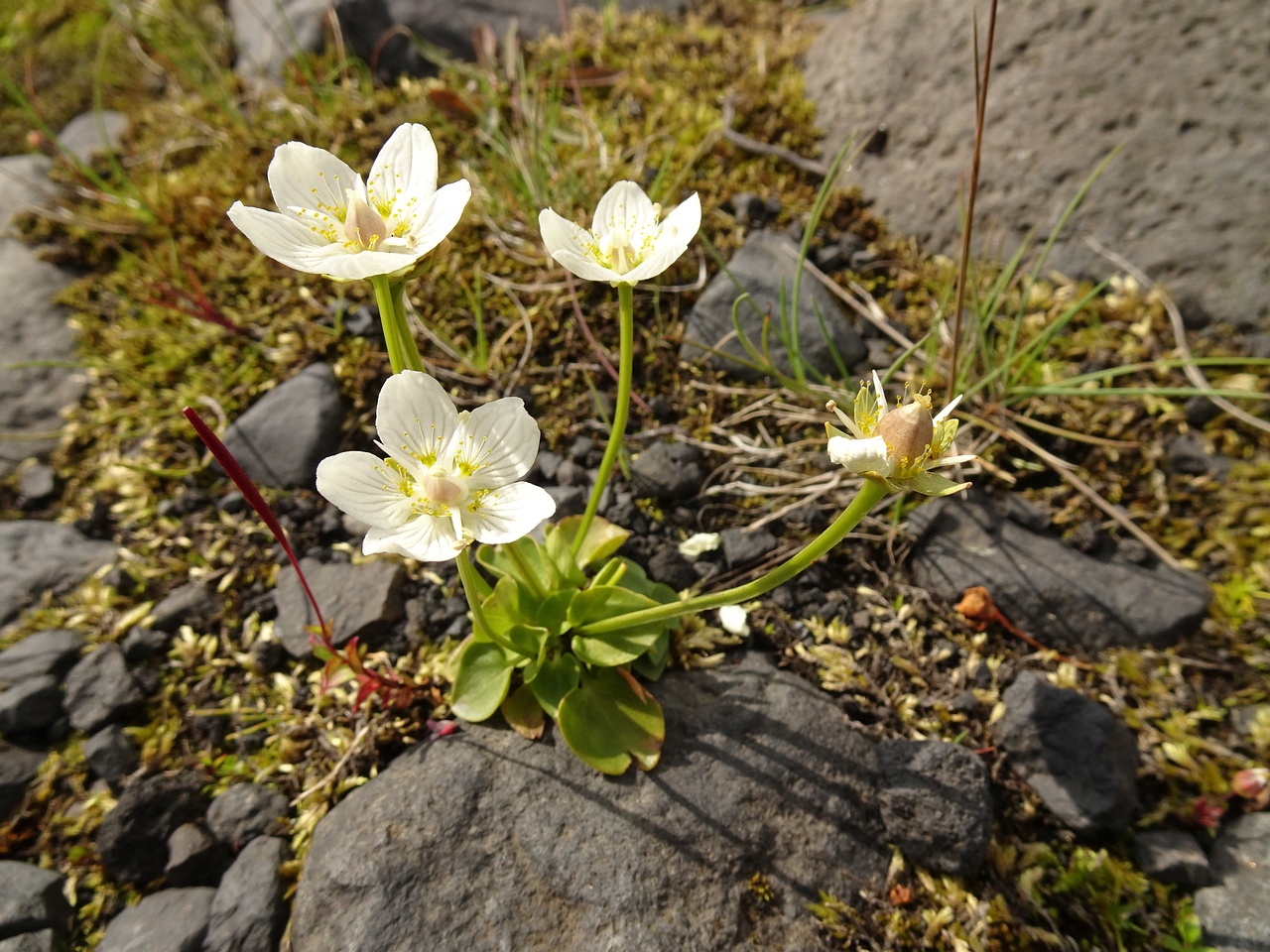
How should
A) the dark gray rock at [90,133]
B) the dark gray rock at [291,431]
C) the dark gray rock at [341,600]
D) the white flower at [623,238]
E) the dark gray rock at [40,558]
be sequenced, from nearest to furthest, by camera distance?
the white flower at [623,238]
the dark gray rock at [341,600]
the dark gray rock at [40,558]
the dark gray rock at [291,431]
the dark gray rock at [90,133]

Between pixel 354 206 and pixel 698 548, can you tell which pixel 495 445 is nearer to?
pixel 354 206

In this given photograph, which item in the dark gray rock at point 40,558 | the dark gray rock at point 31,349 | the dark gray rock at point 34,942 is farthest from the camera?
the dark gray rock at point 31,349

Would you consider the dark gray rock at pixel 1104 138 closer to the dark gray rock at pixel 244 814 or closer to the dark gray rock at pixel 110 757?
the dark gray rock at pixel 244 814

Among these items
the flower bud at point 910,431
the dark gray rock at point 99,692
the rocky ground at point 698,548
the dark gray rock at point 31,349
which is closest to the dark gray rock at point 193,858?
the rocky ground at point 698,548

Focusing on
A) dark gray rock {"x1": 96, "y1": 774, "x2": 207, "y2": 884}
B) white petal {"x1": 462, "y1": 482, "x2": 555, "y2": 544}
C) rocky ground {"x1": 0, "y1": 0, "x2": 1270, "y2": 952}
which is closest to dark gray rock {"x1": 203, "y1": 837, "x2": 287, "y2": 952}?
rocky ground {"x1": 0, "y1": 0, "x2": 1270, "y2": 952}

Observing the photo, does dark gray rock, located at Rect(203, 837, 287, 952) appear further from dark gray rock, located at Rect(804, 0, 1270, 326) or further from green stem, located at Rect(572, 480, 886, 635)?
dark gray rock, located at Rect(804, 0, 1270, 326)

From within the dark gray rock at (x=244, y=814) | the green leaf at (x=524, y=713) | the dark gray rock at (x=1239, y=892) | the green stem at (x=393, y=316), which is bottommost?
the dark gray rock at (x=1239, y=892)

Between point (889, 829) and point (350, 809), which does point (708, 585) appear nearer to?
point (889, 829)

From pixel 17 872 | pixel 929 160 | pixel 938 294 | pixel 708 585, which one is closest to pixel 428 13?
pixel 929 160
